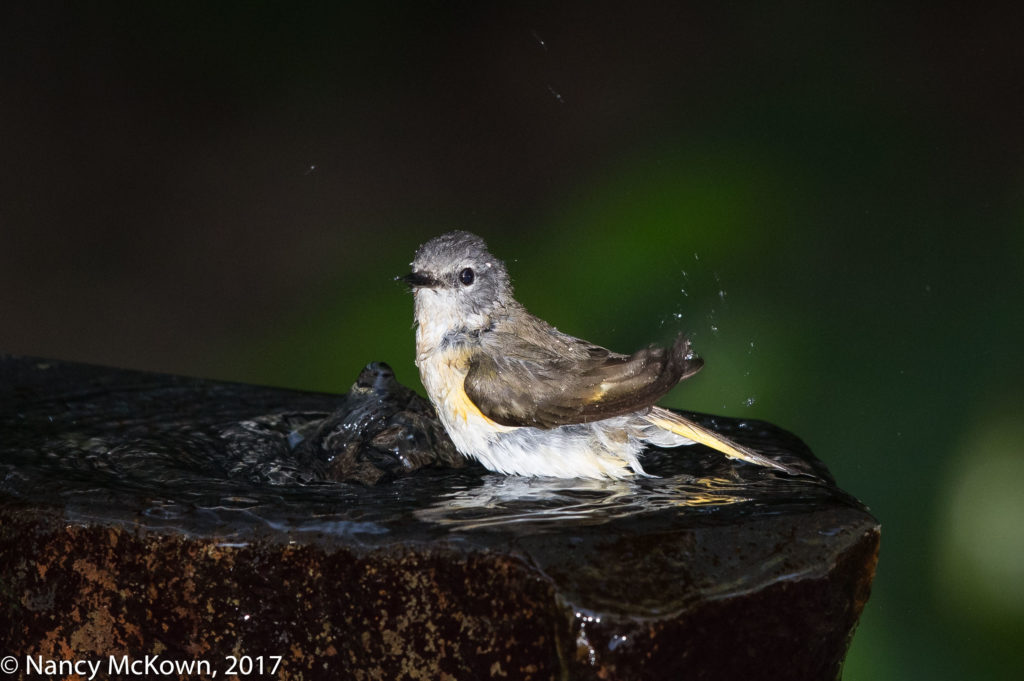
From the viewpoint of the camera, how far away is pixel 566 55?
7082mm

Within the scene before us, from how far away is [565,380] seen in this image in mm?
2869

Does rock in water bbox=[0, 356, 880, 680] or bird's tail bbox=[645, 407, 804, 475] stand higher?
bird's tail bbox=[645, 407, 804, 475]

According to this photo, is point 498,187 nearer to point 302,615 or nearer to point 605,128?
point 605,128

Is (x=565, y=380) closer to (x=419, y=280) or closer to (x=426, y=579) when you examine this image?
(x=419, y=280)

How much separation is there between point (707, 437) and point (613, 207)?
2.73m

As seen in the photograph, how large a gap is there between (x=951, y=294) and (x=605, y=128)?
2343 millimetres

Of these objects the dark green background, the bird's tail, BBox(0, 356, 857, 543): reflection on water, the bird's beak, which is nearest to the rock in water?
BBox(0, 356, 857, 543): reflection on water

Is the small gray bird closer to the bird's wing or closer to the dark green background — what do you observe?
the bird's wing

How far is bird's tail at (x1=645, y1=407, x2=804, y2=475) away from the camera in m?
2.81

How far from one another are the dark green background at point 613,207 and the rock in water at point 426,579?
774mm

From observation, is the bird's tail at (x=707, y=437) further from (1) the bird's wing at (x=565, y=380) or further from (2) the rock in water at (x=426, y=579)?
(2) the rock in water at (x=426, y=579)

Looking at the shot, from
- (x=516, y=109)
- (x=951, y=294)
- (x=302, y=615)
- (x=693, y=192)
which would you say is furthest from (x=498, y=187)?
(x=302, y=615)

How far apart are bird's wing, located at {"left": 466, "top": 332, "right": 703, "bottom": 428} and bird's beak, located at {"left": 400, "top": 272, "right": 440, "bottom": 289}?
0.22 m

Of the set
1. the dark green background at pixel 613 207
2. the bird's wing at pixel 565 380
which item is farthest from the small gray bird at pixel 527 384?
the dark green background at pixel 613 207
